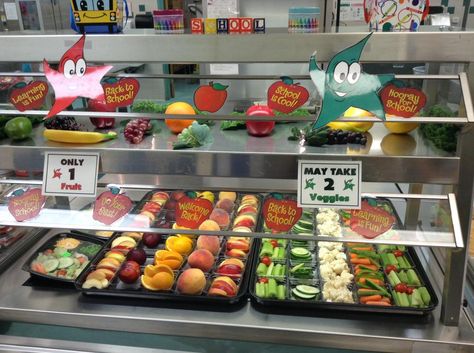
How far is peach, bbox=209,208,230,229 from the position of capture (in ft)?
5.03

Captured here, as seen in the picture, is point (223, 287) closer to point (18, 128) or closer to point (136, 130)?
point (136, 130)

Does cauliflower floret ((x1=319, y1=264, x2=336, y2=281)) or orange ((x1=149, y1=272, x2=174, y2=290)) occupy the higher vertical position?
orange ((x1=149, y1=272, x2=174, y2=290))

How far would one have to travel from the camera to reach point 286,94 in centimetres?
98

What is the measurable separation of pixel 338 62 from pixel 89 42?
55cm

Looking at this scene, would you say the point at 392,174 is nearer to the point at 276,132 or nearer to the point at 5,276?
the point at 276,132

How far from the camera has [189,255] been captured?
141 cm

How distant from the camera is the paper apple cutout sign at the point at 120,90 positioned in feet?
3.36

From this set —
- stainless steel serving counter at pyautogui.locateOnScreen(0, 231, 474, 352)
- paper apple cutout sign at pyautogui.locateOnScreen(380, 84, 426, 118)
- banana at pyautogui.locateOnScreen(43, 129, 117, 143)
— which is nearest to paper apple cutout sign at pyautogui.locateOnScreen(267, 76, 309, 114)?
paper apple cutout sign at pyautogui.locateOnScreen(380, 84, 426, 118)

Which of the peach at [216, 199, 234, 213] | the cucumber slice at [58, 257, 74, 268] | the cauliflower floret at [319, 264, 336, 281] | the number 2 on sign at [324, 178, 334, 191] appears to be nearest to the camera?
the number 2 on sign at [324, 178, 334, 191]

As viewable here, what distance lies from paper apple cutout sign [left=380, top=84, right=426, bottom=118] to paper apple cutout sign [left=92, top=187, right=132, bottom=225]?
2.34 feet

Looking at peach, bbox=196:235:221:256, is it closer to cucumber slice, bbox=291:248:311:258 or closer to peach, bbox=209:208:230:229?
peach, bbox=209:208:230:229

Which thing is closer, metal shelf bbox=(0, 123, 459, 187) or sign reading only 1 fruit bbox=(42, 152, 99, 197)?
metal shelf bbox=(0, 123, 459, 187)

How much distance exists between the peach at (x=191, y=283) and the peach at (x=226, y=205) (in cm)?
44

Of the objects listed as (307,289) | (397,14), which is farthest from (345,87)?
(307,289)
